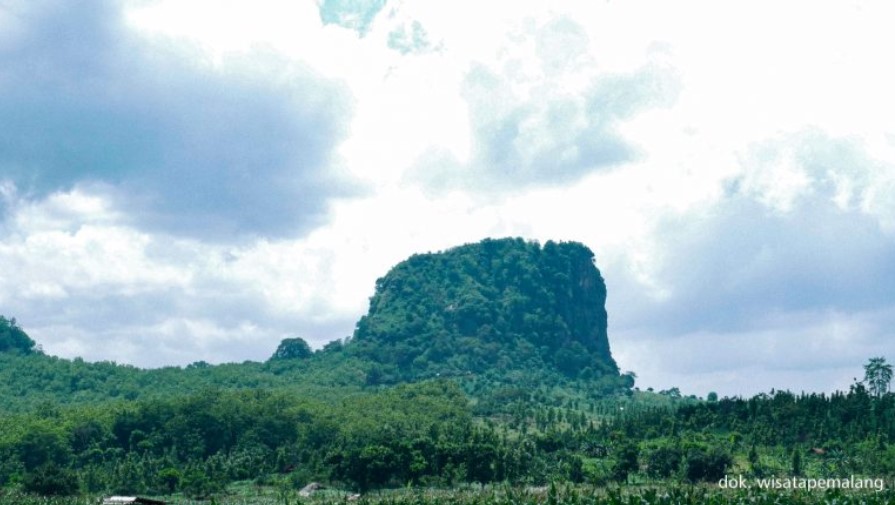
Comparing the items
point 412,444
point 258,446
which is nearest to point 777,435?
point 412,444

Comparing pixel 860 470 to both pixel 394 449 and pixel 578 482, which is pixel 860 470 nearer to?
pixel 578 482

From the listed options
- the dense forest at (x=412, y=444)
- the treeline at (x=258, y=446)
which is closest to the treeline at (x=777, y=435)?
the dense forest at (x=412, y=444)

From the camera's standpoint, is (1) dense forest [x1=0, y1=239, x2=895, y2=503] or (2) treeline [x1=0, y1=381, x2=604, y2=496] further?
(2) treeline [x1=0, y1=381, x2=604, y2=496]

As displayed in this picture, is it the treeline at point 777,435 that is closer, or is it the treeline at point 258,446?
the treeline at point 777,435

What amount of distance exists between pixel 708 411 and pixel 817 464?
26564mm

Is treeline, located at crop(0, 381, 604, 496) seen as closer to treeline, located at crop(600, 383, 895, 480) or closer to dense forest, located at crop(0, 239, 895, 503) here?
dense forest, located at crop(0, 239, 895, 503)

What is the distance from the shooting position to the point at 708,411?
125250 millimetres

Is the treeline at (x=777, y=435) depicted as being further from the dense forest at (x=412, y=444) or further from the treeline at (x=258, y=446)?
the treeline at (x=258, y=446)

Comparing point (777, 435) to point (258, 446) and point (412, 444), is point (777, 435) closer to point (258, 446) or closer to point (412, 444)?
point (412, 444)

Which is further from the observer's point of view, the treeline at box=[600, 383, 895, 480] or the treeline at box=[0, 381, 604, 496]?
the treeline at box=[0, 381, 604, 496]

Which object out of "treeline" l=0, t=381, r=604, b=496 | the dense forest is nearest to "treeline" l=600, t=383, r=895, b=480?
the dense forest

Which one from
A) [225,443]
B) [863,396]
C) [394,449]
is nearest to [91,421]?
[225,443]

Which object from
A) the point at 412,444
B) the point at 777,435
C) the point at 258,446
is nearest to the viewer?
the point at 412,444

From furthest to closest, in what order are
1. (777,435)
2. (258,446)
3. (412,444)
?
(258,446), (777,435), (412,444)
